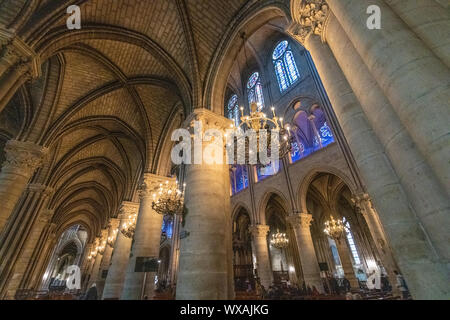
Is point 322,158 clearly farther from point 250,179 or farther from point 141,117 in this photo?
point 141,117

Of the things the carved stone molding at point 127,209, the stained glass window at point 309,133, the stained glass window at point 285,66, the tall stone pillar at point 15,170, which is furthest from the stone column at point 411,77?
the stained glass window at point 285,66

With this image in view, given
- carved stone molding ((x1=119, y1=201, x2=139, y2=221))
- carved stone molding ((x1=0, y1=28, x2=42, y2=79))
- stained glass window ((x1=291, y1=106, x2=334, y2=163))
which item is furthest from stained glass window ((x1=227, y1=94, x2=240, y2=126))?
carved stone molding ((x1=0, y1=28, x2=42, y2=79))

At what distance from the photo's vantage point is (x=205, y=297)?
13.3 feet

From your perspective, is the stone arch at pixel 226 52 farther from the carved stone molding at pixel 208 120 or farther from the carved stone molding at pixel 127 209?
the carved stone molding at pixel 127 209

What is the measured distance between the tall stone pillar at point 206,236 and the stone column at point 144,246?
3.36 m

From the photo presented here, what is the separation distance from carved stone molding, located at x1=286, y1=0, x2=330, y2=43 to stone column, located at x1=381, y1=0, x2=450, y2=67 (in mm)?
1227

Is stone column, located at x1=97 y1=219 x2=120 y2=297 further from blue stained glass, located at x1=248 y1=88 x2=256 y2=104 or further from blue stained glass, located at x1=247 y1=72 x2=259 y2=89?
blue stained glass, located at x1=247 y1=72 x2=259 y2=89

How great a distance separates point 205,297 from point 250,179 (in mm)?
12235

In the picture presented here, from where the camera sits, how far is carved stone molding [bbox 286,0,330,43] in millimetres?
3289

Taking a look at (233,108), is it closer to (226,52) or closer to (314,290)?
(226,52)

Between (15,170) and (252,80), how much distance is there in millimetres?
17520

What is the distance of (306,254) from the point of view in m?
10.6
